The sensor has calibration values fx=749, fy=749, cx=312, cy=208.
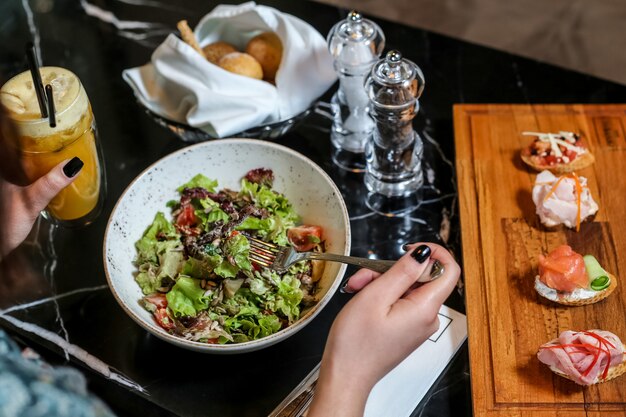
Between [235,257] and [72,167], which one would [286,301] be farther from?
[72,167]

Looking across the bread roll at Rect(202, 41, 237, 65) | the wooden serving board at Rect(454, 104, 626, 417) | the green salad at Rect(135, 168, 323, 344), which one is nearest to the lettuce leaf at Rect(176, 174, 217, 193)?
the green salad at Rect(135, 168, 323, 344)

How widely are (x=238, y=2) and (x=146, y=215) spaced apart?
93 cm

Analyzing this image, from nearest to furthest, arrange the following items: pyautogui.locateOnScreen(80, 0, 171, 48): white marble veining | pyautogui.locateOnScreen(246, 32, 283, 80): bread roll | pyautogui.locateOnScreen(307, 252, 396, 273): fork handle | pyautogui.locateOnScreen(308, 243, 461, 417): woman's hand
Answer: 1. pyautogui.locateOnScreen(308, 243, 461, 417): woman's hand
2. pyautogui.locateOnScreen(307, 252, 396, 273): fork handle
3. pyautogui.locateOnScreen(246, 32, 283, 80): bread roll
4. pyautogui.locateOnScreen(80, 0, 171, 48): white marble veining

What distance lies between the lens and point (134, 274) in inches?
59.1

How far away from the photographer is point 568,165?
1.65m

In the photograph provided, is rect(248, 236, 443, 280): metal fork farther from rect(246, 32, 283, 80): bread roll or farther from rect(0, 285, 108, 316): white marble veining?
rect(246, 32, 283, 80): bread roll

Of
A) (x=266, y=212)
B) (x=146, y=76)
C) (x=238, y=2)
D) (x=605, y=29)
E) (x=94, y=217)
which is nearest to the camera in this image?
(x=266, y=212)

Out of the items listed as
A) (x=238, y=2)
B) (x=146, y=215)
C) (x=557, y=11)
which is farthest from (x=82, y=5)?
(x=557, y=11)

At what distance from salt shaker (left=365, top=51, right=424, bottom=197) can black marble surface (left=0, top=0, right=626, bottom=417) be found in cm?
6

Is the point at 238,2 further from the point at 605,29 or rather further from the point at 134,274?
the point at 605,29

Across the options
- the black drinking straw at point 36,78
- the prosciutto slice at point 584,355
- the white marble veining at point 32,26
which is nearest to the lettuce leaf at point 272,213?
the black drinking straw at point 36,78

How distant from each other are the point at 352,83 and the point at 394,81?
0.20 meters

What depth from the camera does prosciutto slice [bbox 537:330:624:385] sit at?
129cm

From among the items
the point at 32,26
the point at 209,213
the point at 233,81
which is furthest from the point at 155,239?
the point at 32,26
